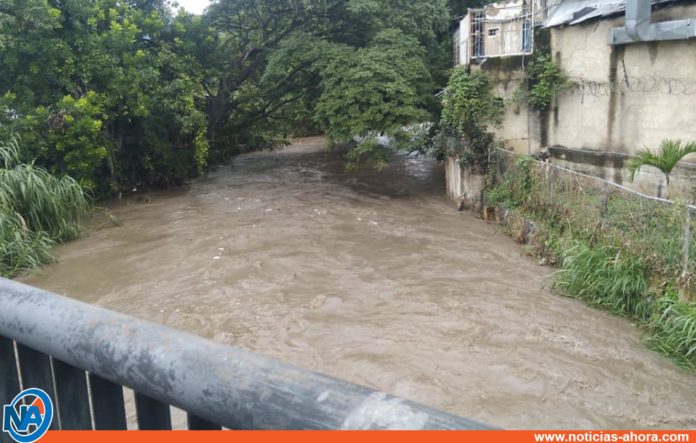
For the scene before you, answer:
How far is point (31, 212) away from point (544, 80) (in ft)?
34.3

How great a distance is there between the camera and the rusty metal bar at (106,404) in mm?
1177

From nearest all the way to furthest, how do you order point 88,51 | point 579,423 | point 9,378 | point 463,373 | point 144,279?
point 9,378, point 579,423, point 463,373, point 144,279, point 88,51

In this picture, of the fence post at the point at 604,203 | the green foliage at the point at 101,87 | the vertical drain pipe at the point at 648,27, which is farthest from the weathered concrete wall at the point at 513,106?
the green foliage at the point at 101,87

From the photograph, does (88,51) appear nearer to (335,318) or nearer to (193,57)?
(193,57)

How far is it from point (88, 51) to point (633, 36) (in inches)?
462

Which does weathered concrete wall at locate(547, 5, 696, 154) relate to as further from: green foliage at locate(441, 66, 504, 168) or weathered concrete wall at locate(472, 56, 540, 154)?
green foliage at locate(441, 66, 504, 168)

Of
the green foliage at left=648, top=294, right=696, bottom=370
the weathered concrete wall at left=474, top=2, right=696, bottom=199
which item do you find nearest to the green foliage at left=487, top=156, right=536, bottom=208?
the weathered concrete wall at left=474, top=2, right=696, bottom=199

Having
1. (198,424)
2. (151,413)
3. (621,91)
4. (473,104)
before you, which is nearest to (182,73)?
(473,104)

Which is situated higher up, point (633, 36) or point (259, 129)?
point (633, 36)

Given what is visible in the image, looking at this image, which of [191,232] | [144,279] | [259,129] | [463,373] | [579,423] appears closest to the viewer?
[579,423]

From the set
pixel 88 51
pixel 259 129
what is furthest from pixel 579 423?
pixel 259 129

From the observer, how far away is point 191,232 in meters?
12.4

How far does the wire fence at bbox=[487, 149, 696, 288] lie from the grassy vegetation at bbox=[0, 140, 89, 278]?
28.9ft

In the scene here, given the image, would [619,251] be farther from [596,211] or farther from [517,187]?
[517,187]
